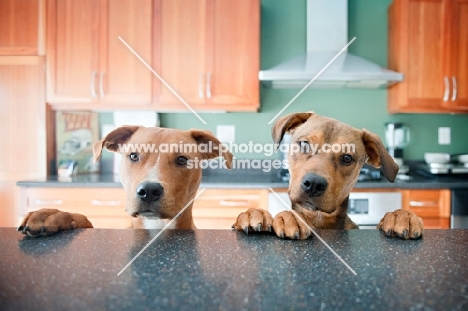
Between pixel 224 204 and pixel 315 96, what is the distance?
1.52m

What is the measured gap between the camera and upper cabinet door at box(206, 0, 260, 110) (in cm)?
289

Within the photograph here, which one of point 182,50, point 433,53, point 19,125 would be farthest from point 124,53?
point 433,53

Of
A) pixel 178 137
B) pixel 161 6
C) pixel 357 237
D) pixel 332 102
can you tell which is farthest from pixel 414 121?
pixel 357 237

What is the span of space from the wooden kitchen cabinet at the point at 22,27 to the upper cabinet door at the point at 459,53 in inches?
142

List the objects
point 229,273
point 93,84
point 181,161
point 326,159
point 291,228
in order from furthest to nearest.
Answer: point 93,84, point 181,161, point 326,159, point 291,228, point 229,273

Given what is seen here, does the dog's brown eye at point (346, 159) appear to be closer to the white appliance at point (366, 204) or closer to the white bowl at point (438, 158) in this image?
the white appliance at point (366, 204)

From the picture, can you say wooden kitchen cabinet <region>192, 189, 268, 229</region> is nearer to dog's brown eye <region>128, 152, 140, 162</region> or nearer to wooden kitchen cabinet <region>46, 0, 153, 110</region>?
wooden kitchen cabinet <region>46, 0, 153, 110</region>

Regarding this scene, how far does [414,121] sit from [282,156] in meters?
1.45

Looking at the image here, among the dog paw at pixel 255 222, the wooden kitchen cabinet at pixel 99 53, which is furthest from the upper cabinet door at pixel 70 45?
the dog paw at pixel 255 222

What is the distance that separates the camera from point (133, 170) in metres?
1.26

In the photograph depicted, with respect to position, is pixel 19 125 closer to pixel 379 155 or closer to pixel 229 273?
pixel 379 155

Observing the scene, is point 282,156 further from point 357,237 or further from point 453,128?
point 357,237

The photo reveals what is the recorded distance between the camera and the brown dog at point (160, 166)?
1132 millimetres

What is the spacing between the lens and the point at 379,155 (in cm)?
122
